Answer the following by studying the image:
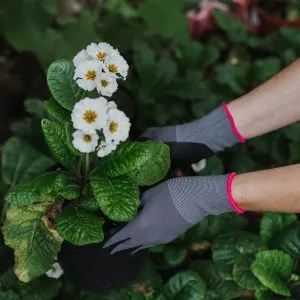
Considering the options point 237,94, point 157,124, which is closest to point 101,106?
point 157,124

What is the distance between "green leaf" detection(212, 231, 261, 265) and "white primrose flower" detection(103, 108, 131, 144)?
1.94 ft

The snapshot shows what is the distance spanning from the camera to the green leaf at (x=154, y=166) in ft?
4.21

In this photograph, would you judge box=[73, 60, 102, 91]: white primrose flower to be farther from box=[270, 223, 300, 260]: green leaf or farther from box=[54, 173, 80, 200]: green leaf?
box=[270, 223, 300, 260]: green leaf

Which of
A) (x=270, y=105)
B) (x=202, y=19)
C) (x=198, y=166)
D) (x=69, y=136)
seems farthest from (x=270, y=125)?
(x=202, y=19)

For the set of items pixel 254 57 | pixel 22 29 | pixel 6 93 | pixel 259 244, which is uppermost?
pixel 22 29

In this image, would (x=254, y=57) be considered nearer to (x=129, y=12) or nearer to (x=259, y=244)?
(x=129, y=12)

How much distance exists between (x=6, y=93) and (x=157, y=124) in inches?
30.2

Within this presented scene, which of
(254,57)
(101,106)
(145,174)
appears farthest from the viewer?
(254,57)

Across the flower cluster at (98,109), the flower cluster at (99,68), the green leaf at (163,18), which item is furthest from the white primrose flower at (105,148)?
the green leaf at (163,18)

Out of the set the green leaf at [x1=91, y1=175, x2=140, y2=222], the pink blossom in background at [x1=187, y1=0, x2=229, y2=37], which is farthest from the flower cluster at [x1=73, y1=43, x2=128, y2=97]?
the pink blossom in background at [x1=187, y1=0, x2=229, y2=37]

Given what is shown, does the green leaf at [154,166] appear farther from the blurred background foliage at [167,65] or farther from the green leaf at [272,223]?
the green leaf at [272,223]

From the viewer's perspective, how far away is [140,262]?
1414 millimetres

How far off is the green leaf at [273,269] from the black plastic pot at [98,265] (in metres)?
0.31

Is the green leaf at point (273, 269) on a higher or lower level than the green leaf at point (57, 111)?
lower
